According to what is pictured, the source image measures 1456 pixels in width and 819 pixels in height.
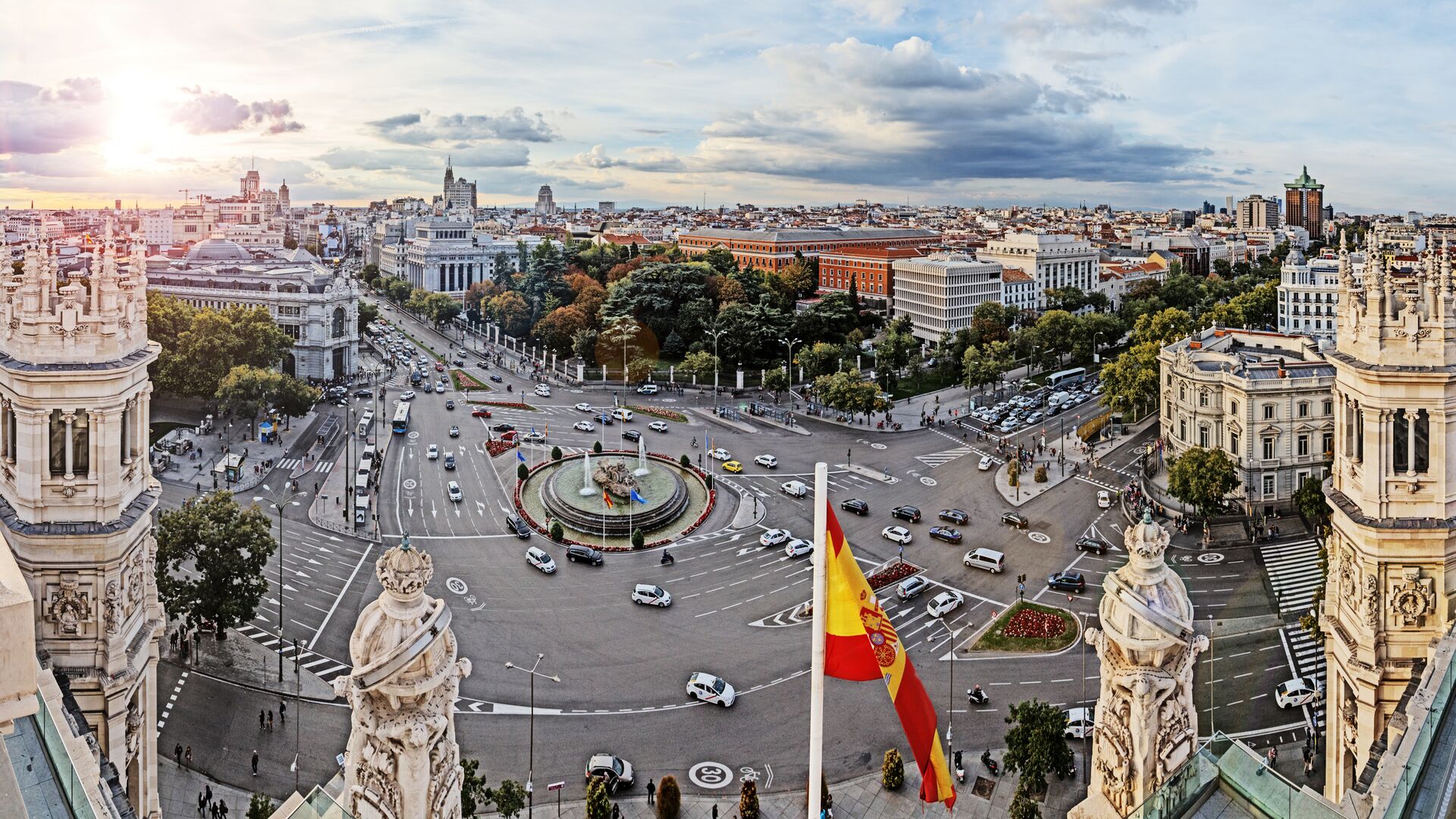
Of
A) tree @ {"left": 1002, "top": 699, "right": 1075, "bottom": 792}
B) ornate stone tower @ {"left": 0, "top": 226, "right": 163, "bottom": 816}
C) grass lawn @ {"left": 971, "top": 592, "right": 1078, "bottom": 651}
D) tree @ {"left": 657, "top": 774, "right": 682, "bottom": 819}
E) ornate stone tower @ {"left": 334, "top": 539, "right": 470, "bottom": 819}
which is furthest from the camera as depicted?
grass lawn @ {"left": 971, "top": 592, "right": 1078, "bottom": 651}

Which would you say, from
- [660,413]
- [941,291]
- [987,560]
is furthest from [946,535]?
[941,291]

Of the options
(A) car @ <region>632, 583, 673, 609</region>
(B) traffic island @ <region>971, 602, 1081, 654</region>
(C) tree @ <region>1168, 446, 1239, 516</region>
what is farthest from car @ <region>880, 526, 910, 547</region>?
(C) tree @ <region>1168, 446, 1239, 516</region>

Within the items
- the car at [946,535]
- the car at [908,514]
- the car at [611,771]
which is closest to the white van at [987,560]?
the car at [946,535]

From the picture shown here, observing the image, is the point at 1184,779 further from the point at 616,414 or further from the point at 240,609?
the point at 616,414

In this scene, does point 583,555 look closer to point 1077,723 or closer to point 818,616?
point 1077,723

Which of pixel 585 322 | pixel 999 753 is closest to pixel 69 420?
pixel 999 753

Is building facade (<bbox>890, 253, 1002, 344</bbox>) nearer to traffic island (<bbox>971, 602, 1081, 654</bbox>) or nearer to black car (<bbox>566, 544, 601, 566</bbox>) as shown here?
black car (<bbox>566, 544, 601, 566</bbox>)
